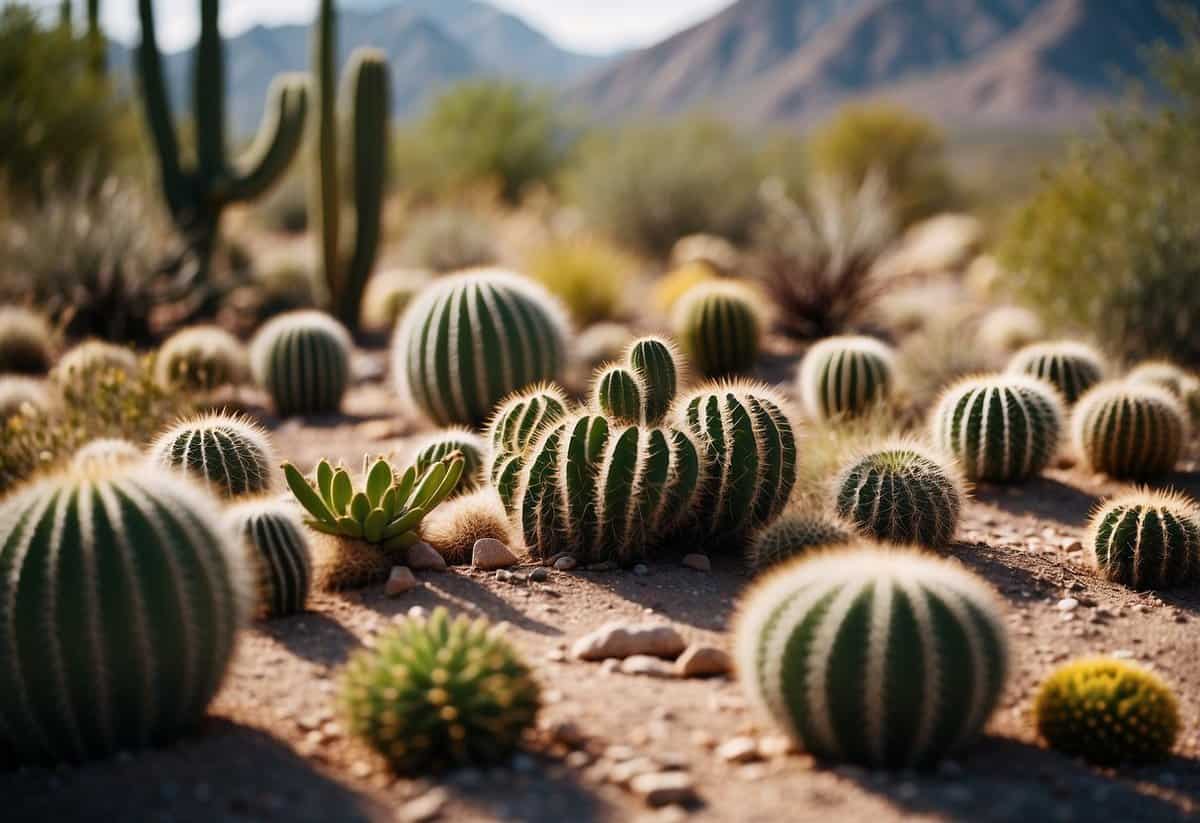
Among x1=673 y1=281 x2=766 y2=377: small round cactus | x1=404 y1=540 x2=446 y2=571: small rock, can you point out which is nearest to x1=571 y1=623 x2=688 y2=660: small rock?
x1=404 y1=540 x2=446 y2=571: small rock

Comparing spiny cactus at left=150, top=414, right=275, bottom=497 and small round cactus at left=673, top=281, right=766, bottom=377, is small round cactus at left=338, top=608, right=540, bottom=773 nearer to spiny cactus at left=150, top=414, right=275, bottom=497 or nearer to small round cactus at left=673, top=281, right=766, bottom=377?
spiny cactus at left=150, top=414, right=275, bottom=497

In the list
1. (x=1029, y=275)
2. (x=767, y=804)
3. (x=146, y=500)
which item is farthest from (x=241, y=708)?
(x=1029, y=275)

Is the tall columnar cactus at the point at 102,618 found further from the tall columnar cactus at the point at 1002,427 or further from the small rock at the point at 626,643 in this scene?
the tall columnar cactus at the point at 1002,427

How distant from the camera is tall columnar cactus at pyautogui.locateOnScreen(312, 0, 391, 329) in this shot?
1124cm

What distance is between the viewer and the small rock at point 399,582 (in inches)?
187

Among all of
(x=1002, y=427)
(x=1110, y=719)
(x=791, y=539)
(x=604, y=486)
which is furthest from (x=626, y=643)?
(x=1002, y=427)

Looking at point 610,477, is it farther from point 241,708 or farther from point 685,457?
point 241,708

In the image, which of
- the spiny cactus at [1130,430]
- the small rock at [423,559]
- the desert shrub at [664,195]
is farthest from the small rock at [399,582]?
the desert shrub at [664,195]

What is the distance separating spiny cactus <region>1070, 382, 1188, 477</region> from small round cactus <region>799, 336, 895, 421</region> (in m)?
1.32

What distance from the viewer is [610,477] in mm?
4926

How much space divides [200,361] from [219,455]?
143 inches

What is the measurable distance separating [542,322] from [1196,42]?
6.20 m

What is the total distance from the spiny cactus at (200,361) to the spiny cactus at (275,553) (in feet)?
14.0

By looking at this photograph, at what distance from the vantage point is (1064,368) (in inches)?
302
